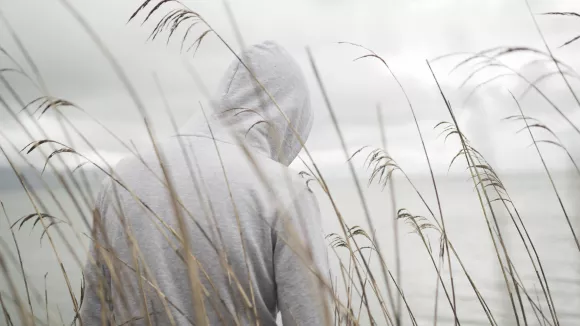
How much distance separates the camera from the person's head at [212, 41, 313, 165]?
1.46 metres

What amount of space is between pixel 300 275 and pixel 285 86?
0.65 meters

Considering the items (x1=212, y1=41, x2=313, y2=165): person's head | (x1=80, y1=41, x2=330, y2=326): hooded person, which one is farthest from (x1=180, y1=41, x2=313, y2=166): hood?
(x1=80, y1=41, x2=330, y2=326): hooded person

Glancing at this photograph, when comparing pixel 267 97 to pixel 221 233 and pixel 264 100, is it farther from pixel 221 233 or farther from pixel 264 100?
pixel 221 233

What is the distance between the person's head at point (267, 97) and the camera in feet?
4.78

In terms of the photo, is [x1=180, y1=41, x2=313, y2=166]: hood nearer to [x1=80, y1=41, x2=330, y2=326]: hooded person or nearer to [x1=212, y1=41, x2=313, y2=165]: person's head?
[x1=212, y1=41, x2=313, y2=165]: person's head

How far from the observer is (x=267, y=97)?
5.08 feet

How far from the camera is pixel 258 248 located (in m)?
1.19

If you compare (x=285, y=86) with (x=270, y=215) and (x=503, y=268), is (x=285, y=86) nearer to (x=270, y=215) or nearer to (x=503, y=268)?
(x=270, y=215)

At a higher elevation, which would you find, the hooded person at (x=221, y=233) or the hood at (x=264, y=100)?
the hood at (x=264, y=100)

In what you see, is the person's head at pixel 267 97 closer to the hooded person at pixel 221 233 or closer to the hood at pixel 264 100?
the hood at pixel 264 100

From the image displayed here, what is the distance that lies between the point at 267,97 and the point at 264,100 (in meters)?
0.06

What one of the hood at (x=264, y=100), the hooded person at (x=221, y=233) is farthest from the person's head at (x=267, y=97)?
the hooded person at (x=221, y=233)

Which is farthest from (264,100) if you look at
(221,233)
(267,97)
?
(221,233)

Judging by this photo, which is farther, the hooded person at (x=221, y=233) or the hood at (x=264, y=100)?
the hood at (x=264, y=100)
